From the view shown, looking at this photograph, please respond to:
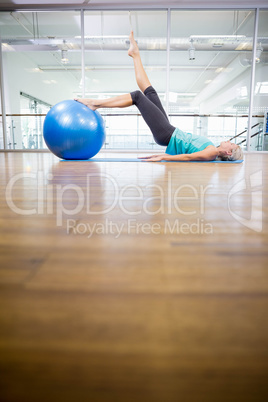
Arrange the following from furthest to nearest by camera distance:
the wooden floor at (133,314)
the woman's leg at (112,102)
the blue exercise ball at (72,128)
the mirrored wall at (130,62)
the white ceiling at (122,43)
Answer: the white ceiling at (122,43)
the mirrored wall at (130,62)
the woman's leg at (112,102)
the blue exercise ball at (72,128)
the wooden floor at (133,314)

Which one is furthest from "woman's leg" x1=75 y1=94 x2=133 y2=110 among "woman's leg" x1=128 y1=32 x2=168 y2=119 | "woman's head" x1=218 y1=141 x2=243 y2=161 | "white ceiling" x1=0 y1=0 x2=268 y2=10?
"white ceiling" x1=0 y1=0 x2=268 y2=10

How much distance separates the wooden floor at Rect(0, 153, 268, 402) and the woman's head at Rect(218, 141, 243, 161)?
255 cm

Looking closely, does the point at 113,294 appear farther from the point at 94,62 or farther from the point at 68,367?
the point at 94,62

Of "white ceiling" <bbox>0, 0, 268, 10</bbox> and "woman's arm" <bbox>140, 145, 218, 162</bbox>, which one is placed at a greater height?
"white ceiling" <bbox>0, 0, 268, 10</bbox>

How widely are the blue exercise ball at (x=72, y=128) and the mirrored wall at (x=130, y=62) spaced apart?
3075mm

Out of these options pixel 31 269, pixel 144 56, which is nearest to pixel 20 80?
pixel 144 56

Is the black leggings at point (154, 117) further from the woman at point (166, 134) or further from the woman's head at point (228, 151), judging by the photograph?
the woman's head at point (228, 151)

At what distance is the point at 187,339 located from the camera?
0.24 m

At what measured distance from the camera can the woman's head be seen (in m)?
2.97

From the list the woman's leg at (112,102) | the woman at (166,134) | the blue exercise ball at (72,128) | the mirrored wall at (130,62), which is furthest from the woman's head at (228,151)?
the mirrored wall at (130,62)

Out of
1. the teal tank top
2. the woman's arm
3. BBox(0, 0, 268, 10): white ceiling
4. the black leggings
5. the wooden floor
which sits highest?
BBox(0, 0, 268, 10): white ceiling

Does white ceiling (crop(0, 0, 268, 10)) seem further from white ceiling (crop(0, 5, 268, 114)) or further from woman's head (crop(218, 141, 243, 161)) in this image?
woman's head (crop(218, 141, 243, 161))

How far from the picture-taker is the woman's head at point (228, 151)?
2.97m

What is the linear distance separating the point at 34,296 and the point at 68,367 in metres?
0.11
